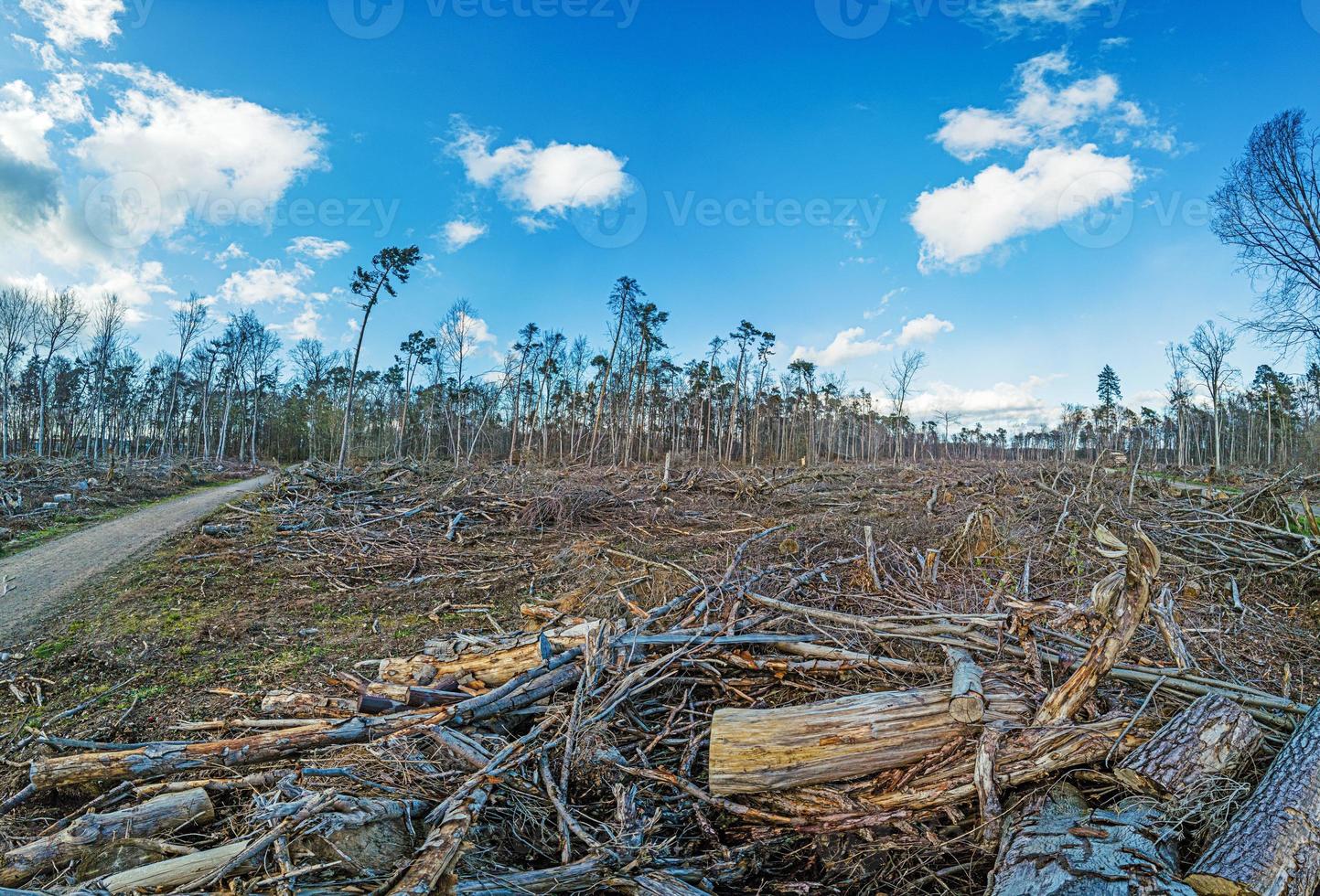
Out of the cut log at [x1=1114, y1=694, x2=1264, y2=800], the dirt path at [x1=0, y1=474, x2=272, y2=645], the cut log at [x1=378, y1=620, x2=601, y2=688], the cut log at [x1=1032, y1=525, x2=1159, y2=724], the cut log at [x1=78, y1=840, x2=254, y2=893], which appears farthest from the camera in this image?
the dirt path at [x1=0, y1=474, x2=272, y2=645]

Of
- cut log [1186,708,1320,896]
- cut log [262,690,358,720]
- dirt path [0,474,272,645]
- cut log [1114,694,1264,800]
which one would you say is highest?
A: cut log [1114,694,1264,800]

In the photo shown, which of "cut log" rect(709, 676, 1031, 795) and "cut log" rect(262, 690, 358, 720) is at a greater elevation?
"cut log" rect(709, 676, 1031, 795)

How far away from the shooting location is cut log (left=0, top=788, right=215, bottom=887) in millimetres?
2428

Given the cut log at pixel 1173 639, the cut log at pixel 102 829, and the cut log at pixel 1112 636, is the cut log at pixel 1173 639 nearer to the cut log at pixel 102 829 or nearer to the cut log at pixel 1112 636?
the cut log at pixel 1112 636

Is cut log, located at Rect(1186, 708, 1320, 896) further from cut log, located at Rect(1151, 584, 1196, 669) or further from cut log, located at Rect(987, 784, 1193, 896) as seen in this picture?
cut log, located at Rect(1151, 584, 1196, 669)

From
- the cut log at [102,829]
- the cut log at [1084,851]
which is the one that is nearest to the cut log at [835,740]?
the cut log at [1084,851]

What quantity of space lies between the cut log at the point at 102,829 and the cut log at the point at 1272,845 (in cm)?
435

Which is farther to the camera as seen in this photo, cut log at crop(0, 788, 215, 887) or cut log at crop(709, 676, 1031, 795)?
cut log at crop(709, 676, 1031, 795)

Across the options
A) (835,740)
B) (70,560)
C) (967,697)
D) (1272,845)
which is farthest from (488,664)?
(70,560)

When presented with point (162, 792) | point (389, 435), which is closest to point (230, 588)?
point (162, 792)

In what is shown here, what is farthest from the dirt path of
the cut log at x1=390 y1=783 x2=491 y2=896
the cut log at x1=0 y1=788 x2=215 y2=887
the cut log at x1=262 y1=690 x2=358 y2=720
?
the cut log at x1=390 y1=783 x2=491 y2=896

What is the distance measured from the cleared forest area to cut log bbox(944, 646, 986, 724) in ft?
0.05

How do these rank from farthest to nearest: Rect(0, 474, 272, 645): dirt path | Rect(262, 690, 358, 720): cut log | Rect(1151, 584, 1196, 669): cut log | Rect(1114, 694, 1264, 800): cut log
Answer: Rect(0, 474, 272, 645): dirt path, Rect(262, 690, 358, 720): cut log, Rect(1151, 584, 1196, 669): cut log, Rect(1114, 694, 1264, 800): cut log

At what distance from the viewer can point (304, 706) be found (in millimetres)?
4125
